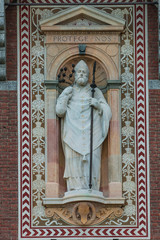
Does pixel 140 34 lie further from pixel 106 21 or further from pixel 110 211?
pixel 110 211

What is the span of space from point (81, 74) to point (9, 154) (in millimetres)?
2145

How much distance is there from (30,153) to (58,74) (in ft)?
5.60

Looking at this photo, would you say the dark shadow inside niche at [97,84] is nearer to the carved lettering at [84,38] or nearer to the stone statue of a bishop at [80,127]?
the stone statue of a bishop at [80,127]

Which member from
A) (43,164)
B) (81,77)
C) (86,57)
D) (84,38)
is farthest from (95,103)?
(43,164)

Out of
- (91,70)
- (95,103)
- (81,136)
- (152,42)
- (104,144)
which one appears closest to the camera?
(81,136)

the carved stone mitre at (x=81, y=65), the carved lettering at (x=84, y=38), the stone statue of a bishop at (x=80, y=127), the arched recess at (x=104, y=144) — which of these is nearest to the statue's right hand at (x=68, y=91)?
the stone statue of a bishop at (x=80, y=127)

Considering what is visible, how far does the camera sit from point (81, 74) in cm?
2850

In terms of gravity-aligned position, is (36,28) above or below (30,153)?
above

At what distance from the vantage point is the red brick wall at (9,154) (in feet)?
91.0

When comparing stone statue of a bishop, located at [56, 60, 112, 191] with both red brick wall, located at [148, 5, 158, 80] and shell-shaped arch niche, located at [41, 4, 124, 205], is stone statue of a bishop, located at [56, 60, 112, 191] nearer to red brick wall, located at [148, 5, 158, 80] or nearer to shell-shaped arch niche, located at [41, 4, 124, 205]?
shell-shaped arch niche, located at [41, 4, 124, 205]

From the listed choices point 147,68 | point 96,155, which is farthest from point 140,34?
point 96,155

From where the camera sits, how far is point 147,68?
2862cm

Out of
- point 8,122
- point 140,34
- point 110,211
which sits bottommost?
point 110,211

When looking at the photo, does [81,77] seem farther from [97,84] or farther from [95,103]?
[95,103]
